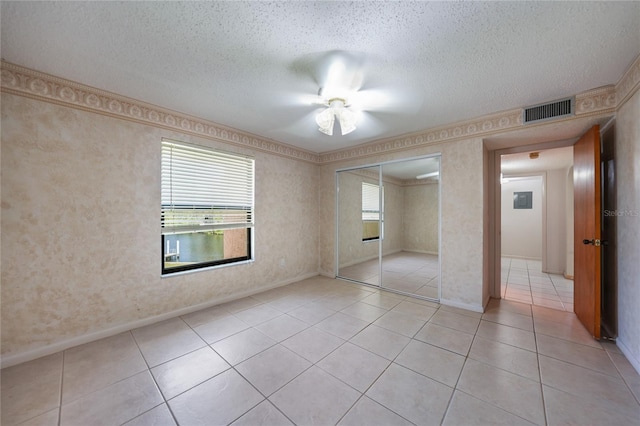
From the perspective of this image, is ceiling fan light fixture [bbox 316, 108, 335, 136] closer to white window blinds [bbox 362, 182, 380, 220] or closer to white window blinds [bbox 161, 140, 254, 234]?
white window blinds [bbox 161, 140, 254, 234]

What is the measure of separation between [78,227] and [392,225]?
446 cm

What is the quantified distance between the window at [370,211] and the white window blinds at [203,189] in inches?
86.7

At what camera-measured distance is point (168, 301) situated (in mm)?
2936

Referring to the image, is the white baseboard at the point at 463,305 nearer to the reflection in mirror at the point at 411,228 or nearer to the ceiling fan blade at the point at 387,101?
the reflection in mirror at the point at 411,228

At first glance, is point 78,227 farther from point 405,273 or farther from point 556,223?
point 556,223

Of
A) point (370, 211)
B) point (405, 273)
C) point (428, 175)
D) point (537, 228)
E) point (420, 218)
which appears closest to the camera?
point (428, 175)

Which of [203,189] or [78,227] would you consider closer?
[78,227]

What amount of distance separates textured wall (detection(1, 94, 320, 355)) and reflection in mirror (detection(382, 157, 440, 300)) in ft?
10.3

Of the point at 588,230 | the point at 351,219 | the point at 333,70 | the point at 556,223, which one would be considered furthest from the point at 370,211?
the point at 556,223

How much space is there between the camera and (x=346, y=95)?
2377 millimetres

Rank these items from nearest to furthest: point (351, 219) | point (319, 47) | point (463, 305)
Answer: point (319, 47) < point (463, 305) < point (351, 219)

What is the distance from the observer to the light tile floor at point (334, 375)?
1.53 m

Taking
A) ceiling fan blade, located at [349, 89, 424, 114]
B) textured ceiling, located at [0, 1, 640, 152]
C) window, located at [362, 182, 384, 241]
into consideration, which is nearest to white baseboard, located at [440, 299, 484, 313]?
window, located at [362, 182, 384, 241]

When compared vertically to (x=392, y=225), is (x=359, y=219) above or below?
above
